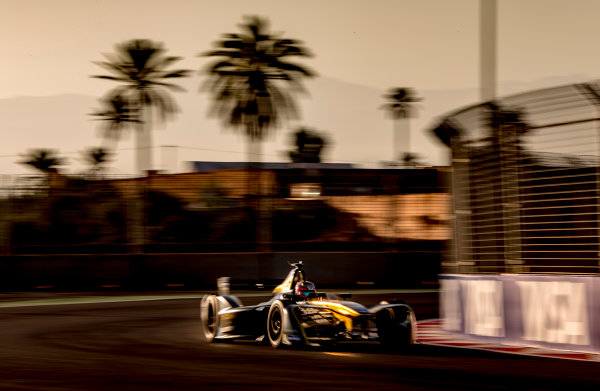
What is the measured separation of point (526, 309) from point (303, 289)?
2837mm

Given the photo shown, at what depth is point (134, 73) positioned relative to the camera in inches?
1855

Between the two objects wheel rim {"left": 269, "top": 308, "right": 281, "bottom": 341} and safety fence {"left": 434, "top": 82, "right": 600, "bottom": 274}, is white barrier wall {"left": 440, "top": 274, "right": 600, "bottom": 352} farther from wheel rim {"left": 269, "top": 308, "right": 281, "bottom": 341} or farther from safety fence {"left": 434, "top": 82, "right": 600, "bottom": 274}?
wheel rim {"left": 269, "top": 308, "right": 281, "bottom": 341}

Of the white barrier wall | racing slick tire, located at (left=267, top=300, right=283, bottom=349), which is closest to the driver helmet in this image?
racing slick tire, located at (left=267, top=300, right=283, bottom=349)

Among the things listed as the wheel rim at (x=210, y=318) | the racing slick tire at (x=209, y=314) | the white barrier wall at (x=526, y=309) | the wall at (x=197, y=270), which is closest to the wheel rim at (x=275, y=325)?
the racing slick tire at (x=209, y=314)

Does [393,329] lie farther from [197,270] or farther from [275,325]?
[197,270]

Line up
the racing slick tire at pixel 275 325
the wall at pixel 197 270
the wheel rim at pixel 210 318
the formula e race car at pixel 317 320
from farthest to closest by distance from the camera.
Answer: the wall at pixel 197 270 < the wheel rim at pixel 210 318 < the racing slick tire at pixel 275 325 < the formula e race car at pixel 317 320

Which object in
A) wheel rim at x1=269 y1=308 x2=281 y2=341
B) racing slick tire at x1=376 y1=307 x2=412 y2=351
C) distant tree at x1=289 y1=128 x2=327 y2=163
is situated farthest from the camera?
distant tree at x1=289 y1=128 x2=327 y2=163

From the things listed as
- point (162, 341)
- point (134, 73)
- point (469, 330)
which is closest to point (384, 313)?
point (469, 330)

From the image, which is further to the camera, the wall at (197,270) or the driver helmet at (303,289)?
the wall at (197,270)

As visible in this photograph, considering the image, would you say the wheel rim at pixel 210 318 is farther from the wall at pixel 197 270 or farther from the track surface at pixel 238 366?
the wall at pixel 197 270

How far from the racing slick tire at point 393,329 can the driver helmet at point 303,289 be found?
39.4 inches

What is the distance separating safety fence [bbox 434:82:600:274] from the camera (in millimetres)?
11742

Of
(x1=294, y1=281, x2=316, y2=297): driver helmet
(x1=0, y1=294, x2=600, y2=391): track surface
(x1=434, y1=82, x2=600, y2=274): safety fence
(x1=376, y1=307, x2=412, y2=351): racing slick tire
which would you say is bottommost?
(x1=0, y1=294, x2=600, y2=391): track surface

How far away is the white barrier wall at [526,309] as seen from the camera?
452 inches
